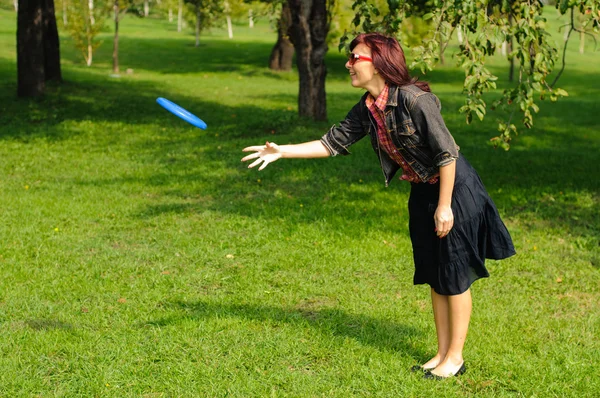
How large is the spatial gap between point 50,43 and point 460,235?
17.6 metres

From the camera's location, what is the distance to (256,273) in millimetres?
6598

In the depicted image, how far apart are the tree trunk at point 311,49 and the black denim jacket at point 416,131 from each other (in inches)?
405

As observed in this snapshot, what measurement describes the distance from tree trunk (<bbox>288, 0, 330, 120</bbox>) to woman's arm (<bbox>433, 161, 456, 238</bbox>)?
10.7 m

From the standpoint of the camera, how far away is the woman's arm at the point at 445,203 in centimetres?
405

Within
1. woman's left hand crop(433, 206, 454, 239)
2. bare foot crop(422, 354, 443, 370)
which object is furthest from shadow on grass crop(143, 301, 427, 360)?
woman's left hand crop(433, 206, 454, 239)

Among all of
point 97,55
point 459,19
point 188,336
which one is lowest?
point 97,55

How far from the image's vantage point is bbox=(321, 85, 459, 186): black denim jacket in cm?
404

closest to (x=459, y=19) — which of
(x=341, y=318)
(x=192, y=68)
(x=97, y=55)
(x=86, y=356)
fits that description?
(x=341, y=318)

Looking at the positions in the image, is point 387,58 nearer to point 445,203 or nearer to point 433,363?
point 445,203

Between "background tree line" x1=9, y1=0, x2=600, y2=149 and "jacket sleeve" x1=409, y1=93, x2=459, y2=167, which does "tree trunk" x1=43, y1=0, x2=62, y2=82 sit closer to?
"background tree line" x1=9, y1=0, x2=600, y2=149

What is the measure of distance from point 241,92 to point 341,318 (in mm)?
17670

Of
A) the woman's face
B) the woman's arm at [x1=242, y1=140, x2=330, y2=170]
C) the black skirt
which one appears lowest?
the black skirt

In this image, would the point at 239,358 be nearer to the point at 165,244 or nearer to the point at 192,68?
the point at 165,244

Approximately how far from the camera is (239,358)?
4812 millimetres
